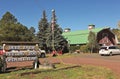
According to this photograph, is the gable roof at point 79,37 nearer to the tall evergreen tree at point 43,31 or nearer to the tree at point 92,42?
the tree at point 92,42

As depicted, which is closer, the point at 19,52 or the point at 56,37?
the point at 19,52

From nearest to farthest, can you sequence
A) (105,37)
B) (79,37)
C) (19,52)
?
(19,52)
(105,37)
(79,37)

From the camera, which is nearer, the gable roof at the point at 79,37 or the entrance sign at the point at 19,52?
the entrance sign at the point at 19,52

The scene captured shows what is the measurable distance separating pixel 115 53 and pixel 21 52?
94.3 ft

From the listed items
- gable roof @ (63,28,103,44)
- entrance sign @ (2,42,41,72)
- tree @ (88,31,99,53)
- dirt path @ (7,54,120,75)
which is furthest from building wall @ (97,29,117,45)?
entrance sign @ (2,42,41,72)

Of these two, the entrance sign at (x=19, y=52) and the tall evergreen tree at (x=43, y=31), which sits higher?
the tall evergreen tree at (x=43, y=31)

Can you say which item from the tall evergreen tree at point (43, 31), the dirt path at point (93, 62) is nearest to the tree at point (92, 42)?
the tall evergreen tree at point (43, 31)

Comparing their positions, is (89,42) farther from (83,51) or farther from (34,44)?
(34,44)

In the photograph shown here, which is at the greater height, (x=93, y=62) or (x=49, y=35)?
(x=49, y=35)

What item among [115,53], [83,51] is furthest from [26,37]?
[115,53]

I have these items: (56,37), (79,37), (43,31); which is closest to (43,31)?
(43,31)

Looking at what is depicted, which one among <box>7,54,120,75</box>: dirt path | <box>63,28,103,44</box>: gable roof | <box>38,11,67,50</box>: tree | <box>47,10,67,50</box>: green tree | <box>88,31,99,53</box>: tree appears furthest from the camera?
<box>63,28,103,44</box>: gable roof

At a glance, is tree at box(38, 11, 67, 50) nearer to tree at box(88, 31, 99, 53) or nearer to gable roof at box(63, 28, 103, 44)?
gable roof at box(63, 28, 103, 44)

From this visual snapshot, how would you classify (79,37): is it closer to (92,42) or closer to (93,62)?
(92,42)
